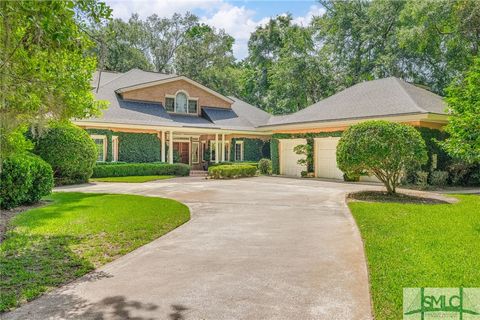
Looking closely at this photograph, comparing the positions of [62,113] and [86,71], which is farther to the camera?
[86,71]

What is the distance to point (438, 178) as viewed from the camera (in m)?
17.2

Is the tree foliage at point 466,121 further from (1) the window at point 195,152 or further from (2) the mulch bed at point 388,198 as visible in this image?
(1) the window at point 195,152

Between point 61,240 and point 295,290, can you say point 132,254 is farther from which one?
point 295,290

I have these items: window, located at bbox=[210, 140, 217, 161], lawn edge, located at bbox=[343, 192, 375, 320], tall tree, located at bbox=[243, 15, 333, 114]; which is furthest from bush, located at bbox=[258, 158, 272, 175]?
lawn edge, located at bbox=[343, 192, 375, 320]

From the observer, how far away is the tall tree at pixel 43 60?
13.8ft

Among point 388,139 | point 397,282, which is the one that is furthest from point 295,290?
point 388,139

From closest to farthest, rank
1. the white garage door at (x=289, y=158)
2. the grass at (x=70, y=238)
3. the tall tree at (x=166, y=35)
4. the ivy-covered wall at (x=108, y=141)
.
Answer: the grass at (x=70, y=238) < the ivy-covered wall at (x=108, y=141) < the white garage door at (x=289, y=158) < the tall tree at (x=166, y=35)

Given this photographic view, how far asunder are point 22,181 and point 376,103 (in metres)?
16.9

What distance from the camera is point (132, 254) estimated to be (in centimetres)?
627

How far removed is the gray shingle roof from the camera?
973 inches

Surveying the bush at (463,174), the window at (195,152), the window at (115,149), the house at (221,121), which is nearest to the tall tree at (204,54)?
the house at (221,121)

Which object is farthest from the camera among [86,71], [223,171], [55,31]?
[223,171]

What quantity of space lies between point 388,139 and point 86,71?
939 centimetres

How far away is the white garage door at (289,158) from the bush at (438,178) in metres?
7.80
